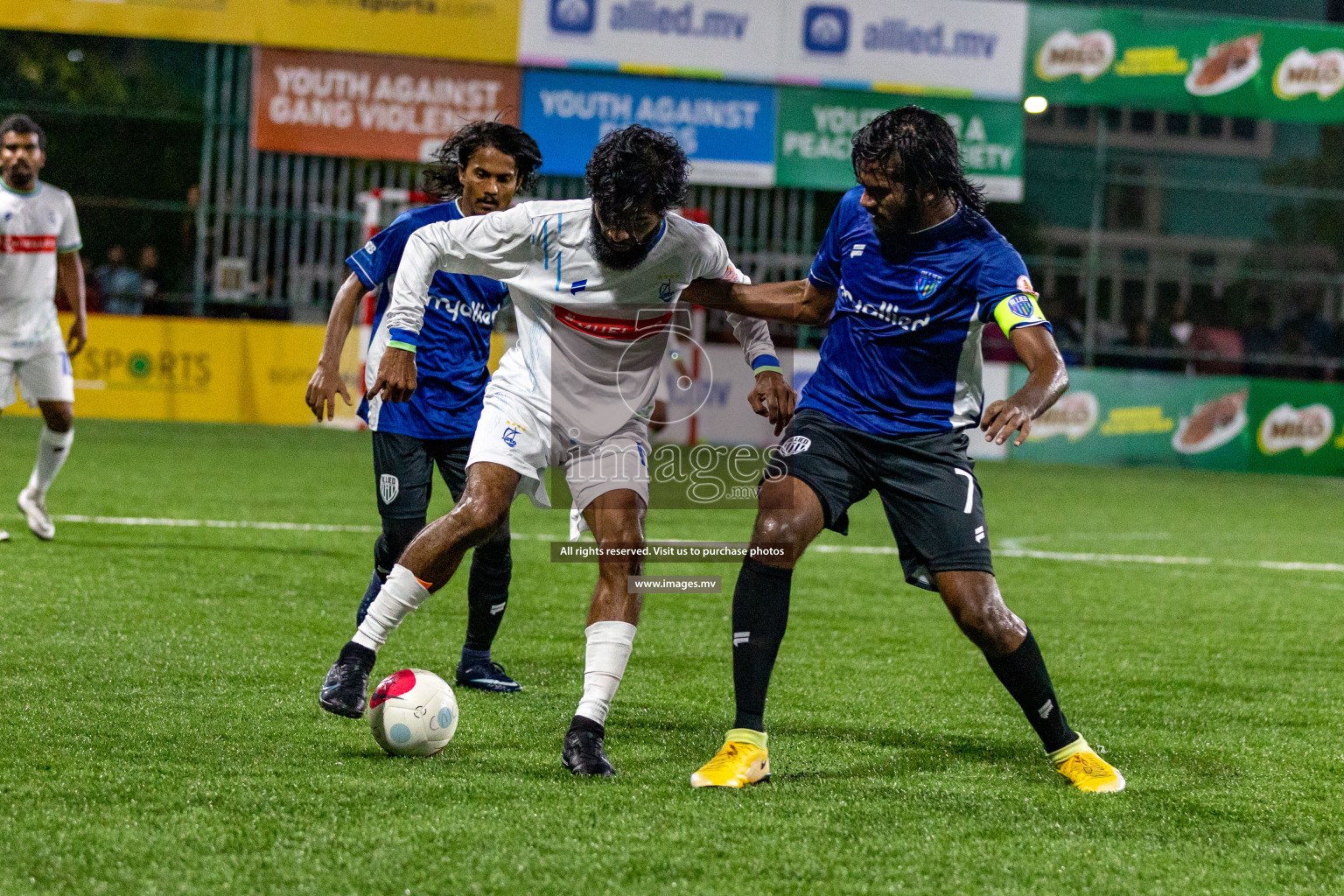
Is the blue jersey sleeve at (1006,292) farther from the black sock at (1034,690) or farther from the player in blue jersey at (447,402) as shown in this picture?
the player in blue jersey at (447,402)

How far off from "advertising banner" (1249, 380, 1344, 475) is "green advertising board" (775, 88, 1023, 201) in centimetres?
415

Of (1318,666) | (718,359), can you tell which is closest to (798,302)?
(1318,666)

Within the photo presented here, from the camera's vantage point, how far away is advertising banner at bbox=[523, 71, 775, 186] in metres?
19.0

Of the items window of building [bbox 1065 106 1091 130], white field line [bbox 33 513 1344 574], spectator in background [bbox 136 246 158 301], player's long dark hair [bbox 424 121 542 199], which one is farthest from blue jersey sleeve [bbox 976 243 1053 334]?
window of building [bbox 1065 106 1091 130]

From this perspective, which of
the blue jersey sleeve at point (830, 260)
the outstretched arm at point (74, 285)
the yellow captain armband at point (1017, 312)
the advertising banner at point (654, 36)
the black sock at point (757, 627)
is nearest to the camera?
the yellow captain armband at point (1017, 312)

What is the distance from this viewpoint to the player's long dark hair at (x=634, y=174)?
4.30 meters

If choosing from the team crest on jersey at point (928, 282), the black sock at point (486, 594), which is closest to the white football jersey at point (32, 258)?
the black sock at point (486, 594)

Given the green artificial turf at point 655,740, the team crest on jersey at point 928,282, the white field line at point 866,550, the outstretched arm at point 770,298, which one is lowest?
the white field line at point 866,550

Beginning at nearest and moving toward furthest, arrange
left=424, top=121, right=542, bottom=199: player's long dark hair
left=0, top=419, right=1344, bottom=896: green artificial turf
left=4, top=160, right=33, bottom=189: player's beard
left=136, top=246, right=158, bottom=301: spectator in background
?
left=0, top=419, right=1344, bottom=896: green artificial turf, left=424, top=121, right=542, bottom=199: player's long dark hair, left=4, top=160, right=33, bottom=189: player's beard, left=136, top=246, right=158, bottom=301: spectator in background

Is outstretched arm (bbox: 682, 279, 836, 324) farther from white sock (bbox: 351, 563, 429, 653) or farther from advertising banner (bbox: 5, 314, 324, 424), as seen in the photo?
advertising banner (bbox: 5, 314, 324, 424)

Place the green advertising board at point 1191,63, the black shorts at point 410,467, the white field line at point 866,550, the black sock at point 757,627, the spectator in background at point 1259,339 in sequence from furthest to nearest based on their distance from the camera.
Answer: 1. the spectator in background at point 1259,339
2. the green advertising board at point 1191,63
3. the white field line at point 866,550
4. the black shorts at point 410,467
5. the black sock at point 757,627

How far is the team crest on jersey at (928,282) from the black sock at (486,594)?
197 cm

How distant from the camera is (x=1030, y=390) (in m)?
4.22

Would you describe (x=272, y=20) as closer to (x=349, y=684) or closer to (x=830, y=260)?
(x=830, y=260)
